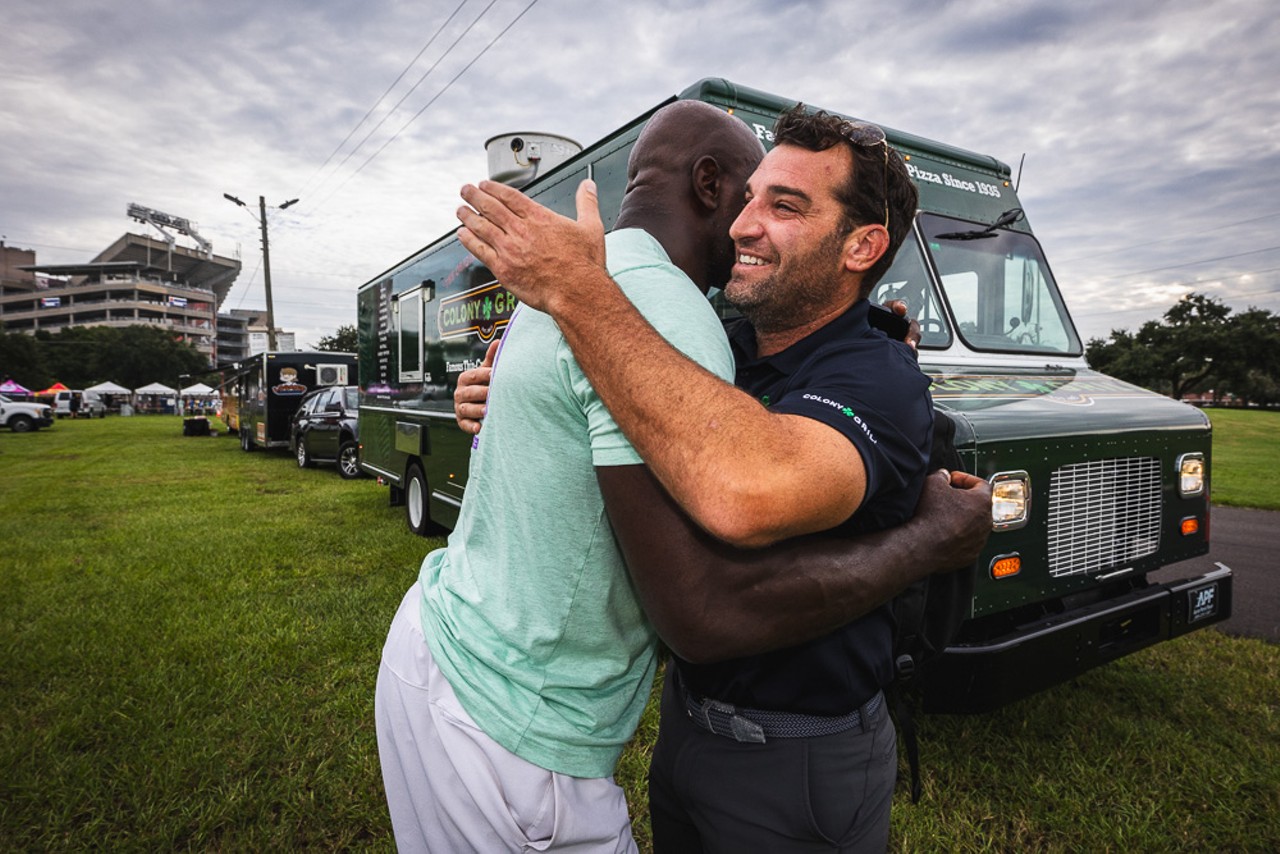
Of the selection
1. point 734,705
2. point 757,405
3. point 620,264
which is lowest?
point 734,705

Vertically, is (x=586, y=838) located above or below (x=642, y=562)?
below

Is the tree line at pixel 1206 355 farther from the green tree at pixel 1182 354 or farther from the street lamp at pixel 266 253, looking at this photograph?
the street lamp at pixel 266 253

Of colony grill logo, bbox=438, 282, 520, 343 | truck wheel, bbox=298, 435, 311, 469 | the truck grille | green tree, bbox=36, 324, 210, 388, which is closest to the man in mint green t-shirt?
the truck grille

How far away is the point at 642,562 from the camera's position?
1.08 m

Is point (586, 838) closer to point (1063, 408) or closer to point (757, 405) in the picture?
point (757, 405)

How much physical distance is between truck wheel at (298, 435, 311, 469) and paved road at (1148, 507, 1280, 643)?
16215 mm

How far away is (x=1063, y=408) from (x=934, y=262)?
1.27 metres

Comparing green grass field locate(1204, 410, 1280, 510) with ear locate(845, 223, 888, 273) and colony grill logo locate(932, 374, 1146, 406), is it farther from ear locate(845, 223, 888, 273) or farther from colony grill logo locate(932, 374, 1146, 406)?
ear locate(845, 223, 888, 273)

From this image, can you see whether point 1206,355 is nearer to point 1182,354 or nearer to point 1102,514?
point 1182,354

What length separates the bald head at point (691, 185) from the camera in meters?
1.51

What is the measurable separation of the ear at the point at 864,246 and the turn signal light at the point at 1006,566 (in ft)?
6.53

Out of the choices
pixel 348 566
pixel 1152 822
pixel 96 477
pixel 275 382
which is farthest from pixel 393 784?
pixel 275 382

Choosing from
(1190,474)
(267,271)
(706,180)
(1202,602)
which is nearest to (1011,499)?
(1190,474)

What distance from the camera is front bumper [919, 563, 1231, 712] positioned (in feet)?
9.69
